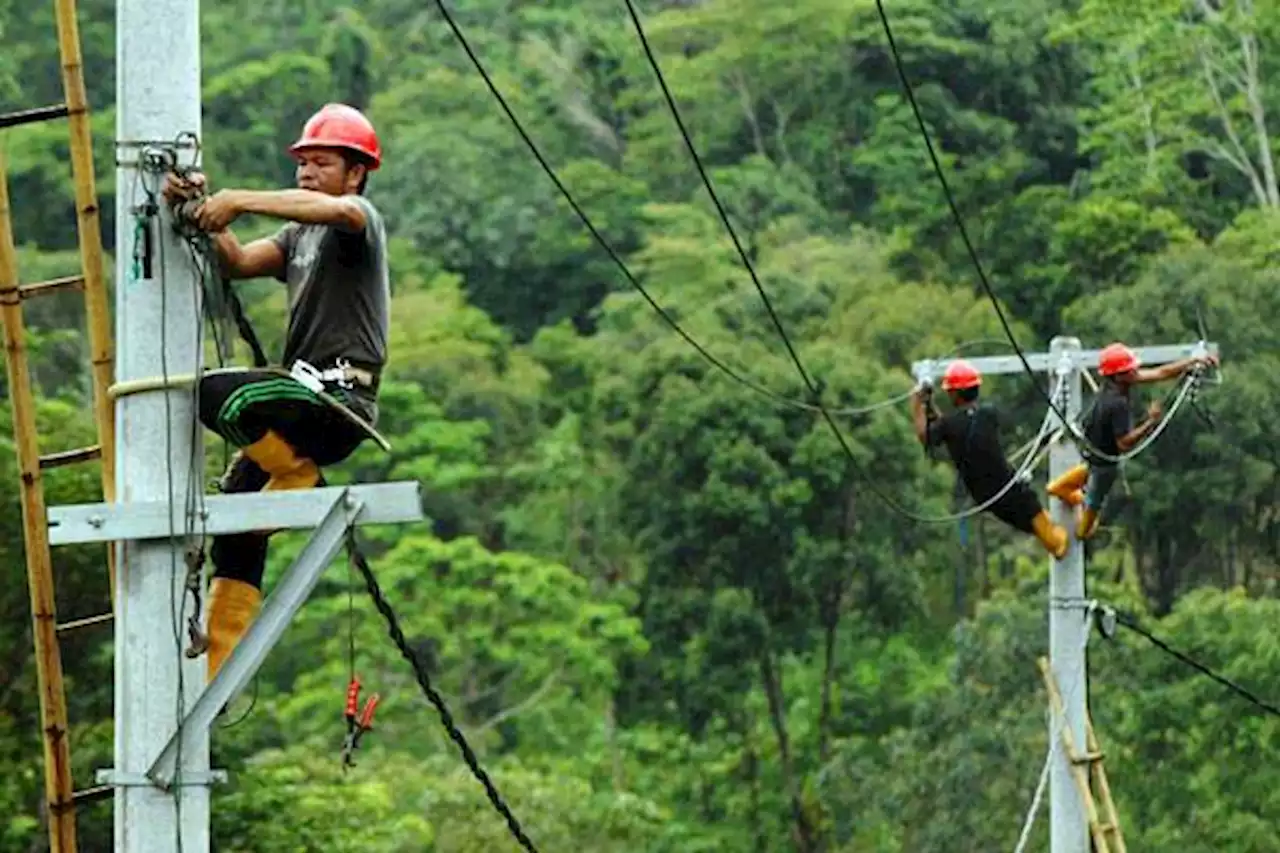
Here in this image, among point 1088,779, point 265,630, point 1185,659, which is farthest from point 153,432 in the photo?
point 1185,659

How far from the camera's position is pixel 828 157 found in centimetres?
5528

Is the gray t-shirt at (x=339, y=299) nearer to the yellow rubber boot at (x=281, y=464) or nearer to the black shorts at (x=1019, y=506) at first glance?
the yellow rubber boot at (x=281, y=464)

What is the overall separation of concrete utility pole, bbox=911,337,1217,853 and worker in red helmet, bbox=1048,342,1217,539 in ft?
0.26

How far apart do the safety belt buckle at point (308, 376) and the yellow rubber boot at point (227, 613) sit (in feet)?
1.59

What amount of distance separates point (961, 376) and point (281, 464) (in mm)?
8940

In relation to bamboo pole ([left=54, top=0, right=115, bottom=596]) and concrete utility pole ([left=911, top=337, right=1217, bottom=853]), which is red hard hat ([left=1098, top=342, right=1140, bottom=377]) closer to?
concrete utility pole ([left=911, top=337, right=1217, bottom=853])

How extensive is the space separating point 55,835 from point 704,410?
31.4 meters

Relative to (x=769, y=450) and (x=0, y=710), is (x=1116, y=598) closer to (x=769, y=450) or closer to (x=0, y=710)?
(x=769, y=450)

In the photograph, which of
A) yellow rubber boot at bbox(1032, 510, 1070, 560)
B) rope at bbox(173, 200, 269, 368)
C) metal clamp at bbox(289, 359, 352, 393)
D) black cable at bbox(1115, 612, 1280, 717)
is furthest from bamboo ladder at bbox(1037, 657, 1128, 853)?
rope at bbox(173, 200, 269, 368)

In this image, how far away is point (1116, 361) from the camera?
17016 millimetres

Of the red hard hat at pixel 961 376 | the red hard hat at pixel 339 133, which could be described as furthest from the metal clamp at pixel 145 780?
the red hard hat at pixel 961 376

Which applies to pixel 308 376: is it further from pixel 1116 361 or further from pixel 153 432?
pixel 1116 361

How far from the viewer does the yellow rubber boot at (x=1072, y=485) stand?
55.5 feet

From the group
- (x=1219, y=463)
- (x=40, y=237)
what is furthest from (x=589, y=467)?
(x=40, y=237)
